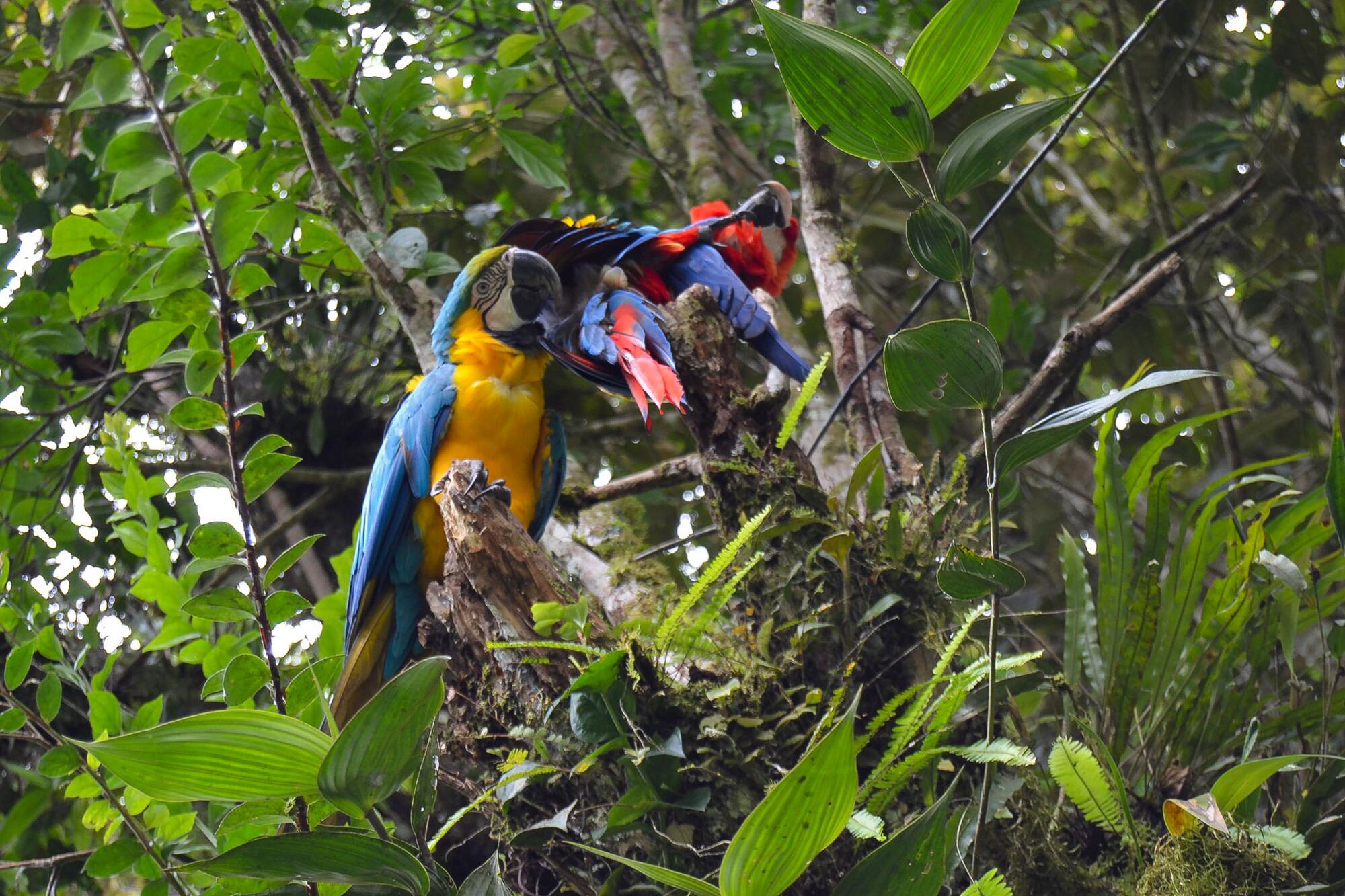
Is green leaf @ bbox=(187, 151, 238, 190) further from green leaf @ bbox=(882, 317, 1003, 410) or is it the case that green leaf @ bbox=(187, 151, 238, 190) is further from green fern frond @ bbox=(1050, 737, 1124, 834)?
green fern frond @ bbox=(1050, 737, 1124, 834)

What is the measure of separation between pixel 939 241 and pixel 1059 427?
18 cm

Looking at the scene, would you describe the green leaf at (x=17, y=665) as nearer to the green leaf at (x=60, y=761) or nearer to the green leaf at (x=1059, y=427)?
the green leaf at (x=60, y=761)

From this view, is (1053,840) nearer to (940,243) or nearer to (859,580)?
(859,580)

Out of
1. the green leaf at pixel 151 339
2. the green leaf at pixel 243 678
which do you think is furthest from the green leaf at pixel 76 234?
the green leaf at pixel 243 678

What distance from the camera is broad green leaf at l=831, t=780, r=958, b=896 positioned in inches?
35.2

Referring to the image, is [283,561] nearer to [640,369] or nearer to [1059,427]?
[640,369]

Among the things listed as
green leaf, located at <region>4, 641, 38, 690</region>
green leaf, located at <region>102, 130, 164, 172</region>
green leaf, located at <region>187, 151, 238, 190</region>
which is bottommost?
green leaf, located at <region>4, 641, 38, 690</region>

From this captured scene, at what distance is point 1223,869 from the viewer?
1123 millimetres

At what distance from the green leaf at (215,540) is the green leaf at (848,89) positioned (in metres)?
0.82

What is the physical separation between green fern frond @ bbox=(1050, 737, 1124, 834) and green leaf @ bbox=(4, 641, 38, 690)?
124 centimetres

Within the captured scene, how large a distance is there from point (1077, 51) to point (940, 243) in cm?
322

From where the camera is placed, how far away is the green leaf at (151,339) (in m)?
1.38

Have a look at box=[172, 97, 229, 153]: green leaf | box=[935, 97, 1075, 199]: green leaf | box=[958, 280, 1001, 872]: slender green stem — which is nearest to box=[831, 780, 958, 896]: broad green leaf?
box=[958, 280, 1001, 872]: slender green stem

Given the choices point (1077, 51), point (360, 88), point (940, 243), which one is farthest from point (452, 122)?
point (1077, 51)
